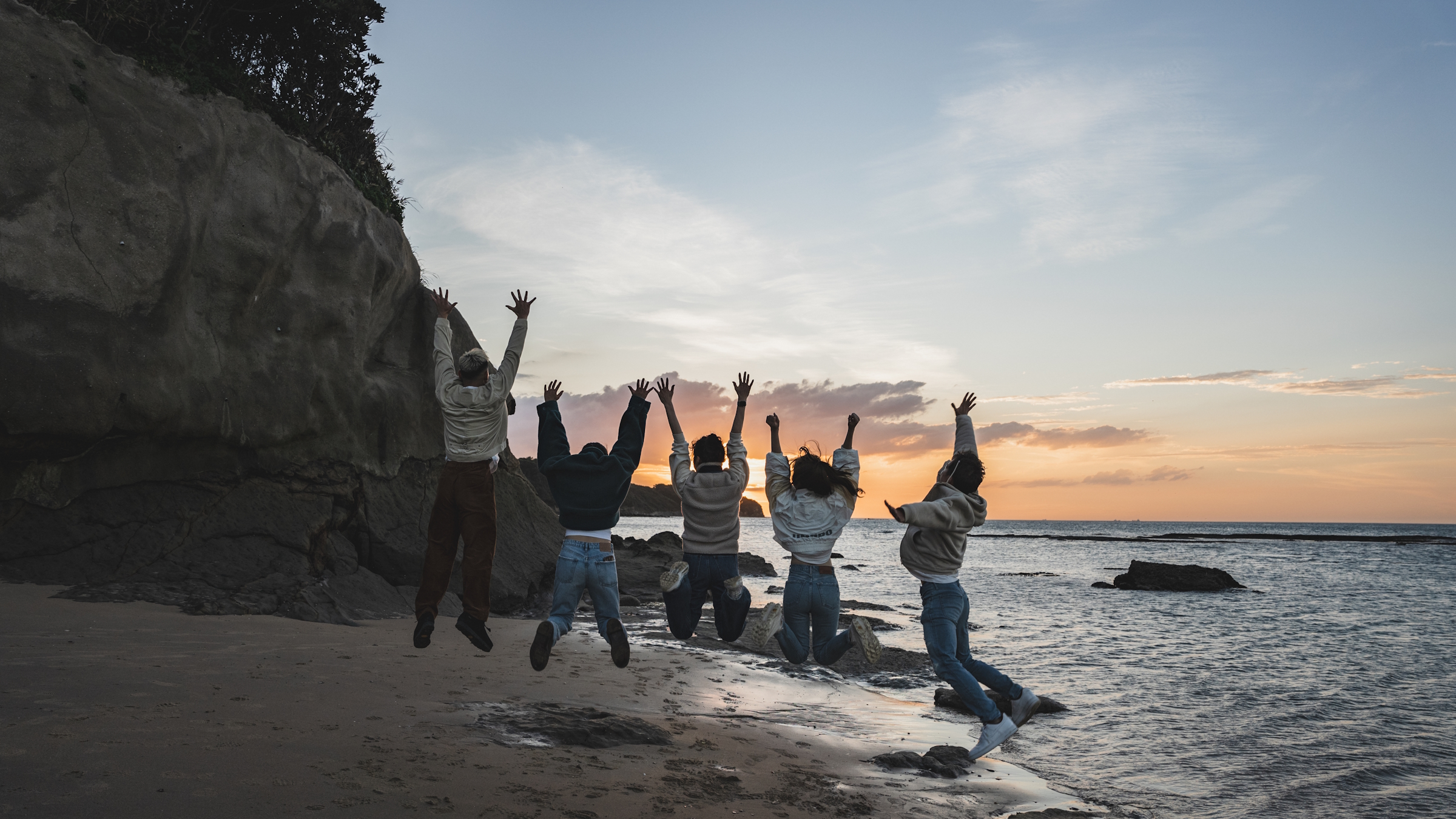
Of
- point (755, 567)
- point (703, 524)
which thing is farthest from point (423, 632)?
point (755, 567)

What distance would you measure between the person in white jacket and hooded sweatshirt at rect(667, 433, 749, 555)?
0.35m

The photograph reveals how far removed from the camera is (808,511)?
7363 millimetres

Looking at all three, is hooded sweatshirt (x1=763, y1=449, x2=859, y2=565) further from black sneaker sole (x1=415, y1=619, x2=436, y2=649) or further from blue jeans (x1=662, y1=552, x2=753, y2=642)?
black sneaker sole (x1=415, y1=619, x2=436, y2=649)

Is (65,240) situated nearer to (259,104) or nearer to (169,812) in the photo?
(259,104)

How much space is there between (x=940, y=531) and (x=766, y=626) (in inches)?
65.5

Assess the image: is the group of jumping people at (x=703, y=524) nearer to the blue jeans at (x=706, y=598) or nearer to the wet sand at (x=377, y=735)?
the blue jeans at (x=706, y=598)

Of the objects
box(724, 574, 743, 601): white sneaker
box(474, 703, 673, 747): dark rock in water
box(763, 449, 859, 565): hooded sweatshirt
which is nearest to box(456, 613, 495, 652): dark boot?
box(474, 703, 673, 747): dark rock in water

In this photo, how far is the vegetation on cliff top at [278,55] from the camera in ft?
38.3

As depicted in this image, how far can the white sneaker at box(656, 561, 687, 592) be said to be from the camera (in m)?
7.07

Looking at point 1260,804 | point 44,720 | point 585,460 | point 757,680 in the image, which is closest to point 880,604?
point 757,680

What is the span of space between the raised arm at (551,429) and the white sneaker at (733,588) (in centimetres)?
176

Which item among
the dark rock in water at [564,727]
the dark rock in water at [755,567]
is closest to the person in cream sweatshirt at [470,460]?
the dark rock in water at [564,727]

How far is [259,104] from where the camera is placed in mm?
12750

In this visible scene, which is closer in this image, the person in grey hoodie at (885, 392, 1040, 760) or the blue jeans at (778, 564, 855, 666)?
the person in grey hoodie at (885, 392, 1040, 760)
